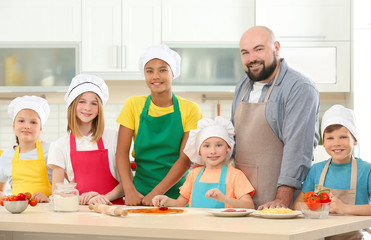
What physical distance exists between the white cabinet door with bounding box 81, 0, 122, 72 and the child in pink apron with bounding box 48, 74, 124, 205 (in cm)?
180

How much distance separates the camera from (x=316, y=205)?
1.68 meters

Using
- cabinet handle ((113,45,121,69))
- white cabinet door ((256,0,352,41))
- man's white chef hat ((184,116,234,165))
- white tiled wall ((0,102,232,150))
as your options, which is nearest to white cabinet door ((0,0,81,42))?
cabinet handle ((113,45,121,69))

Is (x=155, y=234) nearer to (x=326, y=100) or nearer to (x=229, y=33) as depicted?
(x=229, y=33)

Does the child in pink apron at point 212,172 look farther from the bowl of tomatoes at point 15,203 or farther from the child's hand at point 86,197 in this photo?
the bowl of tomatoes at point 15,203

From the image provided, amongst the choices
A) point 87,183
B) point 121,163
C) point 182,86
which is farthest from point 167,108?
point 182,86

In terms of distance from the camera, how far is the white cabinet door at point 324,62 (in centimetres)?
415

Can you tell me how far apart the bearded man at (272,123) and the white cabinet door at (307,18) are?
6.23 feet

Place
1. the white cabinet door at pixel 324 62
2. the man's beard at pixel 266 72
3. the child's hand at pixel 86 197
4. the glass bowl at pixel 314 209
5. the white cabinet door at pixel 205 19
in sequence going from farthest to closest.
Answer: the white cabinet door at pixel 205 19
the white cabinet door at pixel 324 62
the man's beard at pixel 266 72
the child's hand at pixel 86 197
the glass bowl at pixel 314 209

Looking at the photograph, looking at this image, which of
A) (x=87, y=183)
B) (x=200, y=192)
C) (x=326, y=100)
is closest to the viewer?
(x=200, y=192)

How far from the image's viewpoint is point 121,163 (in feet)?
7.89

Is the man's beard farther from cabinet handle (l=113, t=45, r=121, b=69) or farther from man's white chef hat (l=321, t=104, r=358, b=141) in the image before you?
cabinet handle (l=113, t=45, r=121, b=69)

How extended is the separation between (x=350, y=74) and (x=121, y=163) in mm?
2461

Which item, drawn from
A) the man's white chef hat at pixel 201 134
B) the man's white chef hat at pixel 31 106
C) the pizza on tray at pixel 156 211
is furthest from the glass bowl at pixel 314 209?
the man's white chef hat at pixel 31 106

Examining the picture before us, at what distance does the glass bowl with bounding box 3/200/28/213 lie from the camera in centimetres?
186
